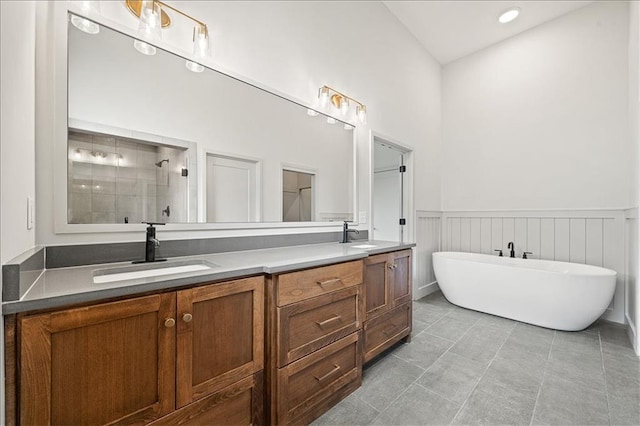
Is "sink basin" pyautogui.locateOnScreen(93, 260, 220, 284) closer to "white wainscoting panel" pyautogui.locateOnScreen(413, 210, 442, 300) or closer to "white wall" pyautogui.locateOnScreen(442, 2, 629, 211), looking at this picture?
"white wainscoting panel" pyautogui.locateOnScreen(413, 210, 442, 300)

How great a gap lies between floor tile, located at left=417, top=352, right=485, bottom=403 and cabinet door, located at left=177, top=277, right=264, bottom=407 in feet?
4.09

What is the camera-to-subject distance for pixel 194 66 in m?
1.60

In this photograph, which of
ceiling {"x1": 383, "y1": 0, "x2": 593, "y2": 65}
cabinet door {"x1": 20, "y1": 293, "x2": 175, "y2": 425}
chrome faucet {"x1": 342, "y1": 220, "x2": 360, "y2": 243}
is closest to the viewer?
cabinet door {"x1": 20, "y1": 293, "x2": 175, "y2": 425}

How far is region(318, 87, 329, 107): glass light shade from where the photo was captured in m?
2.35

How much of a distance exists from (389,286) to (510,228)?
248 cm

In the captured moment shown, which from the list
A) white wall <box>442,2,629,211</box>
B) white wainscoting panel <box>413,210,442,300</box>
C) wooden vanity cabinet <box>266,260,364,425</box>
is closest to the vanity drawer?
wooden vanity cabinet <box>266,260,364,425</box>

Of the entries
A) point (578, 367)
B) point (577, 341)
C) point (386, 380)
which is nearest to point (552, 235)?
point (577, 341)

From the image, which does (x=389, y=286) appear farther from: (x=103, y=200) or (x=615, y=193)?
(x=615, y=193)

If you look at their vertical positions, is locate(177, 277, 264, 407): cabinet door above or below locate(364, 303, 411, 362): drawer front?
above

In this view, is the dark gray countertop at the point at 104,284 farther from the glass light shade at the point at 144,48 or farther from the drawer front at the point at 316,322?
the glass light shade at the point at 144,48

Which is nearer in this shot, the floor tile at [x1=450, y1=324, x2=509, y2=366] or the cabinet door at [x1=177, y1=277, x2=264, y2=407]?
the cabinet door at [x1=177, y1=277, x2=264, y2=407]

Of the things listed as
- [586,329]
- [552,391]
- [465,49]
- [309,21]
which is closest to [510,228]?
[586,329]

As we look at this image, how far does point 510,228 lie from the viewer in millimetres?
3564

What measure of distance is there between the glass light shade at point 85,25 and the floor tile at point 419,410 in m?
2.45
